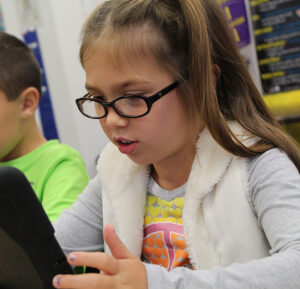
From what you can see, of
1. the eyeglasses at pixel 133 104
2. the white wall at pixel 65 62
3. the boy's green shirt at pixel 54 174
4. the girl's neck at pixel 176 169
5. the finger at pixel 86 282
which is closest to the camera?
the finger at pixel 86 282

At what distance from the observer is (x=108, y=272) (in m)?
0.50

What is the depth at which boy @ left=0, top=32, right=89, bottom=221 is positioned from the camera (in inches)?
49.7

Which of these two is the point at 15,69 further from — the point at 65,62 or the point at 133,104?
the point at 133,104

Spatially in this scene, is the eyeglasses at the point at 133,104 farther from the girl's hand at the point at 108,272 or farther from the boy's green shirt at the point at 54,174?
the boy's green shirt at the point at 54,174

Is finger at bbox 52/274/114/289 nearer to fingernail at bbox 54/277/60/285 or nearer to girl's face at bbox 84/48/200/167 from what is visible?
fingernail at bbox 54/277/60/285

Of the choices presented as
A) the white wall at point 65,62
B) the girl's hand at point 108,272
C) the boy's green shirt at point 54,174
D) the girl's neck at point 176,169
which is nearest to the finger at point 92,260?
the girl's hand at point 108,272

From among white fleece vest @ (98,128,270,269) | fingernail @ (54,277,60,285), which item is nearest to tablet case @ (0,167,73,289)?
fingernail @ (54,277,60,285)

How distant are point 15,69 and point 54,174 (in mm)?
385

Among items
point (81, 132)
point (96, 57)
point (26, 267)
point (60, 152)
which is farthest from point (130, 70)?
point (81, 132)

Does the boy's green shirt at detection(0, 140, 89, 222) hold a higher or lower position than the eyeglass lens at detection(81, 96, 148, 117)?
lower

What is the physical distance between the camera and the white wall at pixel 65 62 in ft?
6.69

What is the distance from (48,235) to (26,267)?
7cm

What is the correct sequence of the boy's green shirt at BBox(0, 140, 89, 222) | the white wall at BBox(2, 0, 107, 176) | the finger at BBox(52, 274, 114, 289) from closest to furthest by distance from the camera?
the finger at BBox(52, 274, 114, 289) → the boy's green shirt at BBox(0, 140, 89, 222) → the white wall at BBox(2, 0, 107, 176)

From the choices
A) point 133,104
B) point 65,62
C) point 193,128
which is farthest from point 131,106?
point 65,62
